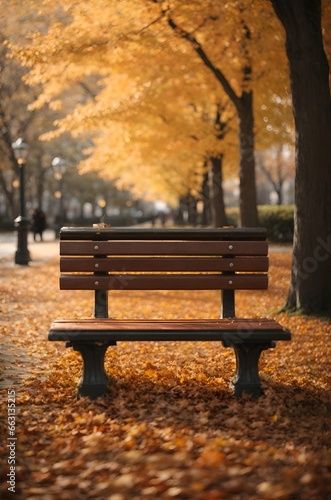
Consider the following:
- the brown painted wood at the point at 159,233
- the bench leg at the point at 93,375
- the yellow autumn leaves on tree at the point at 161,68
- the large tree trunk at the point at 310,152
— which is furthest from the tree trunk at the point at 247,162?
the bench leg at the point at 93,375

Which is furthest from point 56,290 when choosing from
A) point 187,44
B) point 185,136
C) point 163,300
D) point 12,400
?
point 185,136

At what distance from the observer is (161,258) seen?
5875mm

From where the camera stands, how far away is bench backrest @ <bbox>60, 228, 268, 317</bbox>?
19.1 ft

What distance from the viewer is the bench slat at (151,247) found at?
229 inches

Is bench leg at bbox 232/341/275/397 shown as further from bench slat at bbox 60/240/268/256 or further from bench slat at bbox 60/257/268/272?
bench slat at bbox 60/240/268/256

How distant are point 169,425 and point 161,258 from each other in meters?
1.74

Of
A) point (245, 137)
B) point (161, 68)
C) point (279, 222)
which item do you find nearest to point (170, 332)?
point (245, 137)

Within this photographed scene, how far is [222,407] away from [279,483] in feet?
4.71

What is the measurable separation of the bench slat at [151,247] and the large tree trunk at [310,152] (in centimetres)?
291

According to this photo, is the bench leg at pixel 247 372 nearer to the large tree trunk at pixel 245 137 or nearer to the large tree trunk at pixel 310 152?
the large tree trunk at pixel 310 152

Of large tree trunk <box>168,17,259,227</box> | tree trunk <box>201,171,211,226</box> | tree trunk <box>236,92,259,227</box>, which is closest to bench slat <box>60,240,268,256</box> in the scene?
large tree trunk <box>168,17,259,227</box>

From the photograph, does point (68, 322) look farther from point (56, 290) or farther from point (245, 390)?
point (56, 290)

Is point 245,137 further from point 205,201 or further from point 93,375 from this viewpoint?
point 205,201

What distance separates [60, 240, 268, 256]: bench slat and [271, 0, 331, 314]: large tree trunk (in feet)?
9.56
